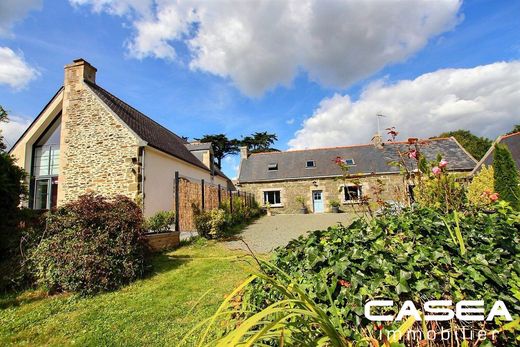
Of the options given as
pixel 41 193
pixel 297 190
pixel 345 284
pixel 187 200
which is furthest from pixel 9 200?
pixel 297 190

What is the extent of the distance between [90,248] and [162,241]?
2727 millimetres

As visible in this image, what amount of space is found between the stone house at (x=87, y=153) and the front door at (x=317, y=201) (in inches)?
503

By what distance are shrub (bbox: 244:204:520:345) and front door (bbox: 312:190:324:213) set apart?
21811 millimetres

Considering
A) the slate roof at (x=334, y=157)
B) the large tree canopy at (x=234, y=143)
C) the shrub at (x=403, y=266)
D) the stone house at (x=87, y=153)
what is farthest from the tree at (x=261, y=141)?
the shrub at (x=403, y=266)

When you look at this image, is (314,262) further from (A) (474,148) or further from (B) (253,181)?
(A) (474,148)

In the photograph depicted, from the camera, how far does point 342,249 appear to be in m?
2.03

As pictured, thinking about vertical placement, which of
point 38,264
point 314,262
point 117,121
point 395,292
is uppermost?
point 117,121

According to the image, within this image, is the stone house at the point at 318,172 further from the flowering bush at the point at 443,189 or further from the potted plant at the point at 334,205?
the flowering bush at the point at 443,189

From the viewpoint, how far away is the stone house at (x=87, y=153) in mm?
12320

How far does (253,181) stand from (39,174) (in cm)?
1469

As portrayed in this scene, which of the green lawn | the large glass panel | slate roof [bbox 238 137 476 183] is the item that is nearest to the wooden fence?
the green lawn

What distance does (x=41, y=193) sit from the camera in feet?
46.1

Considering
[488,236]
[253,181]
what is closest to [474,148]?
[253,181]

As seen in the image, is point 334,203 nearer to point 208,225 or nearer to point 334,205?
point 334,205
